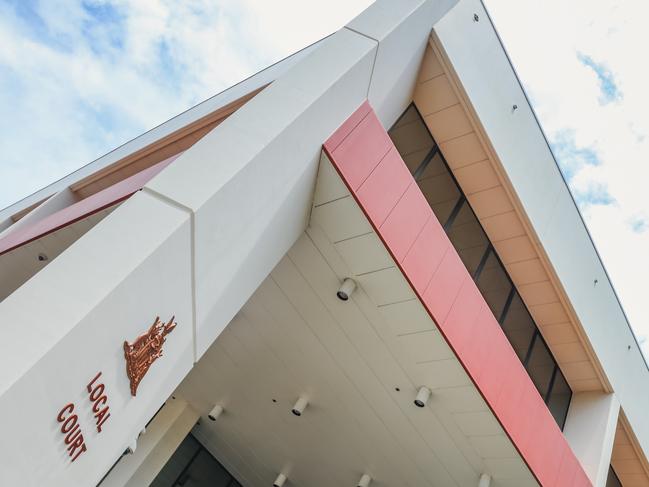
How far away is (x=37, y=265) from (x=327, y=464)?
18.4 feet

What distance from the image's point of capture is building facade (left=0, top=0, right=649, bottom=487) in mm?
3188

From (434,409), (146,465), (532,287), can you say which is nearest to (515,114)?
(532,287)

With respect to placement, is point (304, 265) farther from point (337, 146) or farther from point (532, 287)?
point (532, 287)

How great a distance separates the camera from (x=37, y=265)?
20.5 ft

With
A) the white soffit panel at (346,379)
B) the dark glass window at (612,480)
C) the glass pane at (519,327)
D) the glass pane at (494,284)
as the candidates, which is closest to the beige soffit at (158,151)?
the white soffit panel at (346,379)

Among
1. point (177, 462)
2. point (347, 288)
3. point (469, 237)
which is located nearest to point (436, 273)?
point (347, 288)

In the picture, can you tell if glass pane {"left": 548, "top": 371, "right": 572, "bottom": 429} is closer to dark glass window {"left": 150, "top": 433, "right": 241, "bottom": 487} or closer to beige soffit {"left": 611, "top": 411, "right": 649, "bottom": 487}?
beige soffit {"left": 611, "top": 411, "right": 649, "bottom": 487}

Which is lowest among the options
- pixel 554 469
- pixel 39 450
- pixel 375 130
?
pixel 39 450

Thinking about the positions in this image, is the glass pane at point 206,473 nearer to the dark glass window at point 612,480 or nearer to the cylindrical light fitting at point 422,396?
the cylindrical light fitting at point 422,396

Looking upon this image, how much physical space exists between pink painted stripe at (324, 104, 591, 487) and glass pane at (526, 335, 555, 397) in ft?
10.8

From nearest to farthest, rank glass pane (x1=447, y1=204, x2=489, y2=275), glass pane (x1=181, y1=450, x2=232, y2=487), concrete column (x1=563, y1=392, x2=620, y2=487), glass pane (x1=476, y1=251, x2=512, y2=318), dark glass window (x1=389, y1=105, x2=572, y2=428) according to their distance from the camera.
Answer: dark glass window (x1=389, y1=105, x2=572, y2=428) → glass pane (x1=447, y1=204, x2=489, y2=275) → concrete column (x1=563, y1=392, x2=620, y2=487) → glass pane (x1=476, y1=251, x2=512, y2=318) → glass pane (x1=181, y1=450, x2=232, y2=487)

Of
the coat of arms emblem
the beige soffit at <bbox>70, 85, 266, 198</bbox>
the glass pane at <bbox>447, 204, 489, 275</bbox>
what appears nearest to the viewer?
the coat of arms emblem

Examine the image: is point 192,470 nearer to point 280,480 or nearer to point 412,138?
point 280,480

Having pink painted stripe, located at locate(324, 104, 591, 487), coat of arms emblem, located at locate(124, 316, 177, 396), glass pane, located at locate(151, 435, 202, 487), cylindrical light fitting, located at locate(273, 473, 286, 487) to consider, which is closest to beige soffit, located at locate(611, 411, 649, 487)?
pink painted stripe, located at locate(324, 104, 591, 487)
